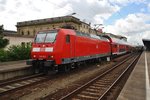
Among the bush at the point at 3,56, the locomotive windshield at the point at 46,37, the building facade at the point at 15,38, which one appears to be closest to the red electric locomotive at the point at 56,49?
the locomotive windshield at the point at 46,37

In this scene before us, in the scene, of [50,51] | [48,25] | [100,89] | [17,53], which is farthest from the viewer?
[48,25]

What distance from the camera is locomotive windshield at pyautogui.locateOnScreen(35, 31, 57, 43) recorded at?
579 inches

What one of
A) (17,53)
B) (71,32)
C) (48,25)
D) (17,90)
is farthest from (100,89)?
(48,25)

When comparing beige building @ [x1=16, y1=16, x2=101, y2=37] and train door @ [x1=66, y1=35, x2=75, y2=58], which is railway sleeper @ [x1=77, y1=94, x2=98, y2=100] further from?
beige building @ [x1=16, y1=16, x2=101, y2=37]

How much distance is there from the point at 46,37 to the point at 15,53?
11.2 metres

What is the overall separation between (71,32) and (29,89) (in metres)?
6.45

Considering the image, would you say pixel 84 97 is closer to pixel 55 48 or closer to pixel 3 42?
pixel 55 48

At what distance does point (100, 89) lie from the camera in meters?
11.3

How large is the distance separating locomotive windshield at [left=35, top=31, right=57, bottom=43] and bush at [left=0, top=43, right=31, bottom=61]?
31.0 ft

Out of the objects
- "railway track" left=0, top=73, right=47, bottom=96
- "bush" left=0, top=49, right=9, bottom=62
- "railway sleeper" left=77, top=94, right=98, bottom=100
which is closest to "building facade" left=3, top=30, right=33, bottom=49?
"bush" left=0, top=49, right=9, bottom=62

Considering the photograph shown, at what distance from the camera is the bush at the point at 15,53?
23.7m

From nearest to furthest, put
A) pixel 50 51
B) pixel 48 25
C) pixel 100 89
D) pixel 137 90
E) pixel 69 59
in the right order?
pixel 137 90
pixel 100 89
pixel 50 51
pixel 69 59
pixel 48 25

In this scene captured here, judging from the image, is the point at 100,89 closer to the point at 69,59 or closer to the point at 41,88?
the point at 41,88

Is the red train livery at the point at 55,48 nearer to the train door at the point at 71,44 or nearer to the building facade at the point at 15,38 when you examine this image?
the train door at the point at 71,44
